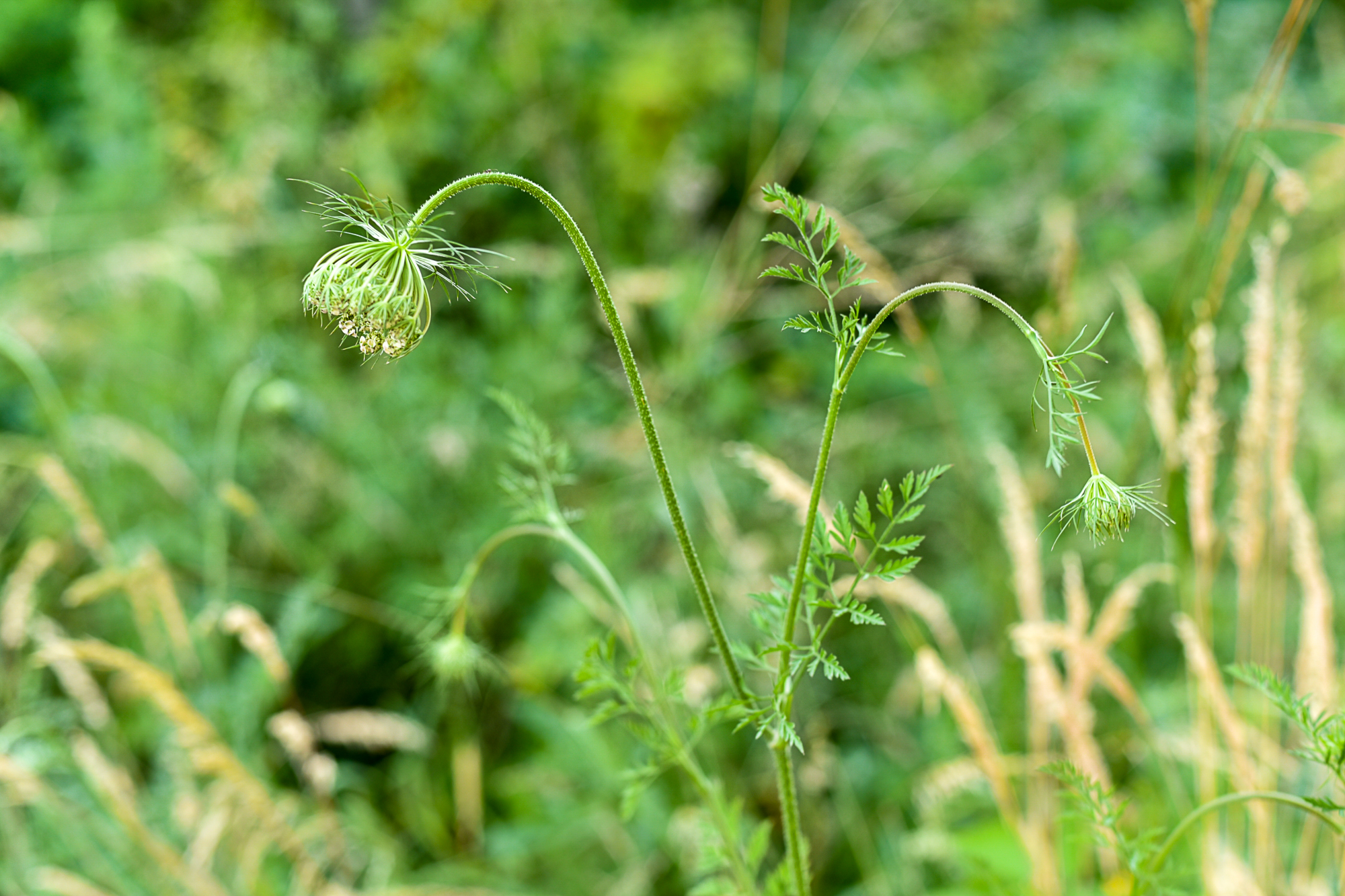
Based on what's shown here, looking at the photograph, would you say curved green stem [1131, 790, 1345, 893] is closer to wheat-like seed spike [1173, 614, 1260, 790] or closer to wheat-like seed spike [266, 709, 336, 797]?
wheat-like seed spike [1173, 614, 1260, 790]

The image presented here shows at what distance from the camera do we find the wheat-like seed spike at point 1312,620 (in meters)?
0.80

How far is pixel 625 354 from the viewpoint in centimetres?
50

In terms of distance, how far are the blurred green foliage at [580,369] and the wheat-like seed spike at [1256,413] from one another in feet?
0.22

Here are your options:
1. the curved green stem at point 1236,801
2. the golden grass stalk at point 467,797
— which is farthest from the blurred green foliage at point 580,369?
the curved green stem at point 1236,801

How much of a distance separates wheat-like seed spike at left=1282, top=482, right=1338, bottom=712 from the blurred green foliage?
0.37 ft

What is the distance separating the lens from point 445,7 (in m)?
2.30

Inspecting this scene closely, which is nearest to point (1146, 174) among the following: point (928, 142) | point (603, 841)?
point (928, 142)

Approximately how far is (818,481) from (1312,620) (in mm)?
568

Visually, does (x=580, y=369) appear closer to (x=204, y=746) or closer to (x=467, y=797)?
(x=467, y=797)

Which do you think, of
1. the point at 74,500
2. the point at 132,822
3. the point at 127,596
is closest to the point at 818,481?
the point at 132,822

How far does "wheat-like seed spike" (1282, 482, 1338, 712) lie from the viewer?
2.61 feet

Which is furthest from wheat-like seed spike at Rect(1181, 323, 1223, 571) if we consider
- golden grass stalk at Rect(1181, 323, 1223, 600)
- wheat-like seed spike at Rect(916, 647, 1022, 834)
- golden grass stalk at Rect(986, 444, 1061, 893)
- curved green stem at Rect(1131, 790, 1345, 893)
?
curved green stem at Rect(1131, 790, 1345, 893)

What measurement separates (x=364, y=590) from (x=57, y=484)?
2.32 feet

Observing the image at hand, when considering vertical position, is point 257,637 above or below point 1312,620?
below
